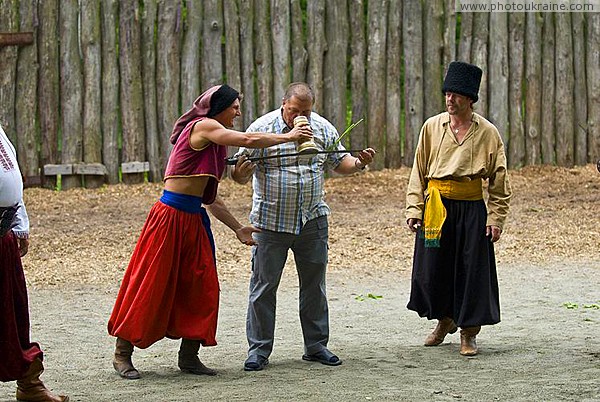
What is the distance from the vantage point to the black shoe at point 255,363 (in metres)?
6.61

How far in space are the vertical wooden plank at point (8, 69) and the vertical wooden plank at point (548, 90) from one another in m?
6.29

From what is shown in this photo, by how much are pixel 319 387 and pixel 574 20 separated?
9360mm

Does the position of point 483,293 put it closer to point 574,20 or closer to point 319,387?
point 319,387

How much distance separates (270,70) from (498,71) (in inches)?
110

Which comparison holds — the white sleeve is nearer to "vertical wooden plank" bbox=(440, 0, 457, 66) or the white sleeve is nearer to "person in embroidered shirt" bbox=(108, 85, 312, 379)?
"person in embroidered shirt" bbox=(108, 85, 312, 379)

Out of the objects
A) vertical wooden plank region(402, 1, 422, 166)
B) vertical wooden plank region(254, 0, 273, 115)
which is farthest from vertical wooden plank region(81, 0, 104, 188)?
vertical wooden plank region(402, 1, 422, 166)

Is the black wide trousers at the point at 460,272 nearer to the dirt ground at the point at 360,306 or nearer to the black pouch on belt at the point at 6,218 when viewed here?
the dirt ground at the point at 360,306

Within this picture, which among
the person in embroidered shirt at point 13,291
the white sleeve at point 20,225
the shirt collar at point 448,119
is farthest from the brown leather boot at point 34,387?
the shirt collar at point 448,119

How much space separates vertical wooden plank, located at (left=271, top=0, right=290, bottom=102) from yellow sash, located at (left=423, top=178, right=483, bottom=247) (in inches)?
265

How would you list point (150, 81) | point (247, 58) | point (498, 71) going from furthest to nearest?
point (498, 71), point (247, 58), point (150, 81)

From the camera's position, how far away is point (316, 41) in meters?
13.7

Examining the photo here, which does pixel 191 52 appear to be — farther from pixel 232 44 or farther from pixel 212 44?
pixel 232 44

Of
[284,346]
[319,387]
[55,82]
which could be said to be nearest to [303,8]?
[55,82]

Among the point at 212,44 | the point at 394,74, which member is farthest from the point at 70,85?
the point at 394,74
